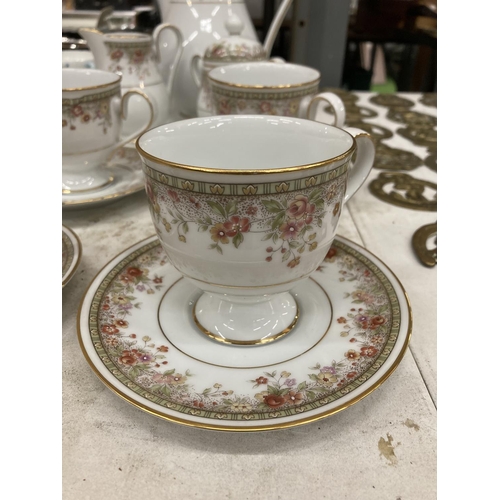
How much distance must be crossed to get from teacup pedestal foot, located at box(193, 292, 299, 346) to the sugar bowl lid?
501 mm

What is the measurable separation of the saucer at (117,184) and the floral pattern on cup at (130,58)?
14cm

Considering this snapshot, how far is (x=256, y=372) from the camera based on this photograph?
1.33ft

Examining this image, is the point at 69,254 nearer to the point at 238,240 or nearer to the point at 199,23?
the point at 238,240

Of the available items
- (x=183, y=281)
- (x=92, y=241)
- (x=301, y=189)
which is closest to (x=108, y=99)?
(x=92, y=241)

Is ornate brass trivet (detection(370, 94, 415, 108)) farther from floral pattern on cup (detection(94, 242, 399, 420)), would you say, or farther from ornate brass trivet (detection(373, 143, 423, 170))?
floral pattern on cup (detection(94, 242, 399, 420))

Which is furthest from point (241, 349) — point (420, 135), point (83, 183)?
point (420, 135)

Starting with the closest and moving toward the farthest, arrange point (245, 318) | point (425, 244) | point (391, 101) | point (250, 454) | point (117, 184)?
point (250, 454) → point (245, 318) → point (425, 244) → point (117, 184) → point (391, 101)

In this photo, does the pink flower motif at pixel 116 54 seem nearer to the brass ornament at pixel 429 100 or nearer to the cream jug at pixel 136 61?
the cream jug at pixel 136 61

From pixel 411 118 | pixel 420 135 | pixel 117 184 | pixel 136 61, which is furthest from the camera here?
pixel 411 118

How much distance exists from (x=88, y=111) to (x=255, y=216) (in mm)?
416

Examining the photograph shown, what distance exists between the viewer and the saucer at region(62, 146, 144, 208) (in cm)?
68

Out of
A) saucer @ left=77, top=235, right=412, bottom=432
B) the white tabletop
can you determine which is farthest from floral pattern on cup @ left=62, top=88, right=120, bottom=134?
the white tabletop

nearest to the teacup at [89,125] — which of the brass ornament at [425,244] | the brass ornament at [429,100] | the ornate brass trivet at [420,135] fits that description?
the brass ornament at [425,244]

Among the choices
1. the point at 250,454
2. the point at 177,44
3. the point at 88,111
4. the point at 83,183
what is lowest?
the point at 250,454
